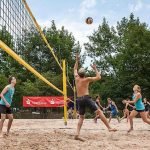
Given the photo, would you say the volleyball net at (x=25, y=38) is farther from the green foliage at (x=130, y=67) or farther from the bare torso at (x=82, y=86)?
the bare torso at (x=82, y=86)

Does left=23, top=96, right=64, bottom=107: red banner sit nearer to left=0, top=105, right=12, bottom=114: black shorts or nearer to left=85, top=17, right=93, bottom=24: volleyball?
left=85, top=17, right=93, bottom=24: volleyball

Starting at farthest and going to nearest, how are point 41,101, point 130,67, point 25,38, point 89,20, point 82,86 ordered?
point 25,38
point 130,67
point 41,101
point 89,20
point 82,86

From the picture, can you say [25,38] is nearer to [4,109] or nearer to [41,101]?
[41,101]

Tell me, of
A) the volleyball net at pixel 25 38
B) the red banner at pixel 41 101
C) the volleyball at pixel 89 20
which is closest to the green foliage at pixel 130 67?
the volleyball net at pixel 25 38

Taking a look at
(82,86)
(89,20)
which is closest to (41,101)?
(89,20)

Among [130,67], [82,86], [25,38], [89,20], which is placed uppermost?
[25,38]

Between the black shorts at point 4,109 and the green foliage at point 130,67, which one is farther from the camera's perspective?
the green foliage at point 130,67

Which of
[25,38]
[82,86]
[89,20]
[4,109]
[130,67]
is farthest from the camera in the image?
[25,38]

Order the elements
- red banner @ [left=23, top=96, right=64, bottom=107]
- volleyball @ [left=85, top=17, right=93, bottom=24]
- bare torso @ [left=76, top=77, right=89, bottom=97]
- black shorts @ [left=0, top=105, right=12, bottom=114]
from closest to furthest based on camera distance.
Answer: bare torso @ [left=76, top=77, right=89, bottom=97]
black shorts @ [left=0, top=105, right=12, bottom=114]
volleyball @ [left=85, top=17, right=93, bottom=24]
red banner @ [left=23, top=96, right=64, bottom=107]

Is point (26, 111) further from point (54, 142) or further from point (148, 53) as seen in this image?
point (54, 142)

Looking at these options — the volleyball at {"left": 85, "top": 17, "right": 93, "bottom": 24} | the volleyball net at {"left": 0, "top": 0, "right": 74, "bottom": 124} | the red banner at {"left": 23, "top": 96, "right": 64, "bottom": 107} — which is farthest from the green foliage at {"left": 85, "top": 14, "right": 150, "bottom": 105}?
the volleyball at {"left": 85, "top": 17, "right": 93, "bottom": 24}

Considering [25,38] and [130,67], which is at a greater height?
[25,38]

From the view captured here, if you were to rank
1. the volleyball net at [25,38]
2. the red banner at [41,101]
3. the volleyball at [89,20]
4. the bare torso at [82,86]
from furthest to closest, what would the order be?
the volleyball net at [25,38] → the red banner at [41,101] → the volleyball at [89,20] → the bare torso at [82,86]

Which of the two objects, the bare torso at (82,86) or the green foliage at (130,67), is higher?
the green foliage at (130,67)
